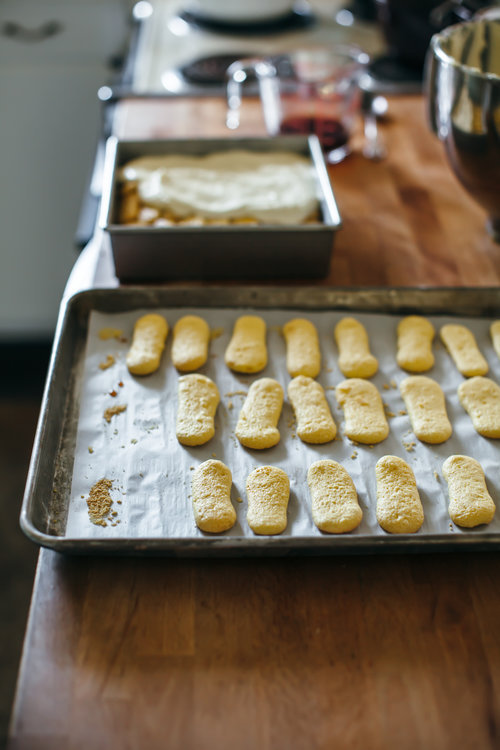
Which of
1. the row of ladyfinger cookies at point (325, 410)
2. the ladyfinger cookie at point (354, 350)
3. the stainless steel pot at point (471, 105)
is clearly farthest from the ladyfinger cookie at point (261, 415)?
the stainless steel pot at point (471, 105)

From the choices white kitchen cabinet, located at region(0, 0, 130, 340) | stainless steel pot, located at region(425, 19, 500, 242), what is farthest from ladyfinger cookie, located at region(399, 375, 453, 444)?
white kitchen cabinet, located at region(0, 0, 130, 340)

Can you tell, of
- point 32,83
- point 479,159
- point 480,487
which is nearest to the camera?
point 480,487

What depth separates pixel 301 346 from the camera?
101cm

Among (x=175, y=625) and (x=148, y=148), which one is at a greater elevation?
(x=148, y=148)

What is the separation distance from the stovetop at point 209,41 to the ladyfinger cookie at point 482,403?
117 cm

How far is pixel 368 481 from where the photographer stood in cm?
84

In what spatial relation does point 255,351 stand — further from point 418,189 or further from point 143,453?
point 418,189

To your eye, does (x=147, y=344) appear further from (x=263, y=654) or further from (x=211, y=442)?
(x=263, y=654)

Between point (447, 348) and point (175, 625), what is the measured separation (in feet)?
1.96

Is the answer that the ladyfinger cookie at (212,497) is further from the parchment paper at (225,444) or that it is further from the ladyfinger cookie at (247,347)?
the ladyfinger cookie at (247,347)

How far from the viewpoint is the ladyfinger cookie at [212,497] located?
77 cm

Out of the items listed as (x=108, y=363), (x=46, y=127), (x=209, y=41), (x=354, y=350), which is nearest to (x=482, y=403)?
(x=354, y=350)

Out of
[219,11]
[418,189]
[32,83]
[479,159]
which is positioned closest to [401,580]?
[479,159]

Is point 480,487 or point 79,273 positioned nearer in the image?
point 480,487
